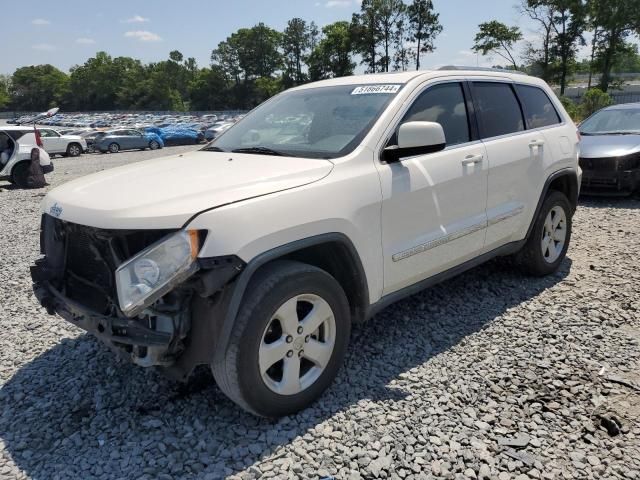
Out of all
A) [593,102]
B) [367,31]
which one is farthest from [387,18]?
[593,102]

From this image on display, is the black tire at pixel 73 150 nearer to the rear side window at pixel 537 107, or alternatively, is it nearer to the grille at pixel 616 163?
the grille at pixel 616 163

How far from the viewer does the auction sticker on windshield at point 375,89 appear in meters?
3.46

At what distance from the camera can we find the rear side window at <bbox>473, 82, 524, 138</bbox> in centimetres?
402

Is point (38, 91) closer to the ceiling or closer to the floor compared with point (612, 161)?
closer to the ceiling

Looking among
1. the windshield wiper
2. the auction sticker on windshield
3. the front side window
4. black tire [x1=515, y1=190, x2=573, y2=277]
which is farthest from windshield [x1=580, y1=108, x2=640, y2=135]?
the windshield wiper

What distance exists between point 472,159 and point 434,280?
3.02 feet

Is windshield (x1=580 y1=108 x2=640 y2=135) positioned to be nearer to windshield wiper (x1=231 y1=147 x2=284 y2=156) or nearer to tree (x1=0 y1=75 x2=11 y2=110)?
windshield wiper (x1=231 y1=147 x2=284 y2=156)

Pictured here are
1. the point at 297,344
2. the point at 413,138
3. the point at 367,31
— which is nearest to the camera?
the point at 297,344

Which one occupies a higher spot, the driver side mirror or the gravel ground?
the driver side mirror

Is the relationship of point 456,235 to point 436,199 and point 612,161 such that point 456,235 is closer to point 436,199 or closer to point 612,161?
point 436,199

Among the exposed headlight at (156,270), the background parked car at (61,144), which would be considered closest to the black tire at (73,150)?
the background parked car at (61,144)

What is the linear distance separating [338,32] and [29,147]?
7705 cm

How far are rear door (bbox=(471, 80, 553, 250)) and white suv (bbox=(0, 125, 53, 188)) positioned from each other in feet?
43.1

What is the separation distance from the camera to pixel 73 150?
2689 centimetres
